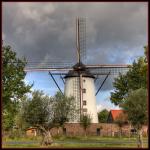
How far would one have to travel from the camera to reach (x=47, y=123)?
51688mm

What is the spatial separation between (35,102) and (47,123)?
285cm

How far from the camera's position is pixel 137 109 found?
43.1 metres

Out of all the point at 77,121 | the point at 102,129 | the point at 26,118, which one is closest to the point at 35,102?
the point at 26,118

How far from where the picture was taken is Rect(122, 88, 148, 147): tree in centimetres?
4303

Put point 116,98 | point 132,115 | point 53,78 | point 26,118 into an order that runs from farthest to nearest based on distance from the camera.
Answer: point 53,78
point 116,98
point 26,118
point 132,115

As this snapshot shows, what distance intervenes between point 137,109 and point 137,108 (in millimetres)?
98

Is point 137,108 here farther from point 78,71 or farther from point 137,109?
point 78,71

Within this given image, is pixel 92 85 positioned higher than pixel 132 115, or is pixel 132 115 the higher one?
pixel 92 85

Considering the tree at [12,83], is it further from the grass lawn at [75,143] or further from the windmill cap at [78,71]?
the windmill cap at [78,71]

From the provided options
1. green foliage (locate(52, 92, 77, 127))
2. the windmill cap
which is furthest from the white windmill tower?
green foliage (locate(52, 92, 77, 127))

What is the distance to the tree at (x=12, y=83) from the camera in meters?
52.5

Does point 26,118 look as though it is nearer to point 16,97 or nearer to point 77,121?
point 16,97

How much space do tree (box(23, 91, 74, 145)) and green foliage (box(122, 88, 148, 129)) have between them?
10.7 metres

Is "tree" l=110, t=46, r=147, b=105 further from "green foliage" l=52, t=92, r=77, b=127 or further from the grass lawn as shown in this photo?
"green foliage" l=52, t=92, r=77, b=127
